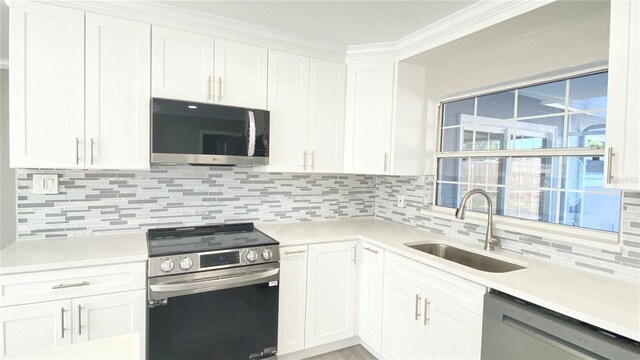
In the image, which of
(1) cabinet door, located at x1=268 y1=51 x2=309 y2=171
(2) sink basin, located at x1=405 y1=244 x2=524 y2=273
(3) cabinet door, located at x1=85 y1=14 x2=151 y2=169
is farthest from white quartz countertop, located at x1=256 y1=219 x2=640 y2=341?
(3) cabinet door, located at x1=85 y1=14 x2=151 y2=169

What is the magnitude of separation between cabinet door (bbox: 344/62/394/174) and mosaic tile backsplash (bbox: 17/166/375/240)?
0.44 meters

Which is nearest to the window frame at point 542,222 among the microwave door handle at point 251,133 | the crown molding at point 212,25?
the crown molding at point 212,25

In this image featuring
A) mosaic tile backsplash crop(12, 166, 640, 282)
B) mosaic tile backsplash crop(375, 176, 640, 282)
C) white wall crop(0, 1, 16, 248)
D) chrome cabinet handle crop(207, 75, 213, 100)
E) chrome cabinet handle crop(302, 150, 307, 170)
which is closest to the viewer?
mosaic tile backsplash crop(375, 176, 640, 282)

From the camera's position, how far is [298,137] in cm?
257

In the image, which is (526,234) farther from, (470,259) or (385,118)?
(385,118)

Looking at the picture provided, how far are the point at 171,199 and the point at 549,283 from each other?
2.35 metres

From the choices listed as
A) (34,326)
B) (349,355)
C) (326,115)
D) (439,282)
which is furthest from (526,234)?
(34,326)

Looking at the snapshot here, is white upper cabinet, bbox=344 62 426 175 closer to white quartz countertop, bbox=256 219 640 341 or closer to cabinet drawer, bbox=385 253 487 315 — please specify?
white quartz countertop, bbox=256 219 640 341

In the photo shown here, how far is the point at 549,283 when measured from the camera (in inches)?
59.3

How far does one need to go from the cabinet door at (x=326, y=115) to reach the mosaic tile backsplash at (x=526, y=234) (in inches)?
26.3

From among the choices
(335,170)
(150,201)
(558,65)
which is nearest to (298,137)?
(335,170)

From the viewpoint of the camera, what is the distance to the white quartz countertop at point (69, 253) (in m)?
1.61

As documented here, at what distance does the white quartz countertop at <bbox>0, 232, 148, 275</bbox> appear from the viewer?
1612 millimetres

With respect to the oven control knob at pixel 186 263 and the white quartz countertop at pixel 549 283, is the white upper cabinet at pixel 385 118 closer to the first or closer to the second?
the white quartz countertop at pixel 549 283
